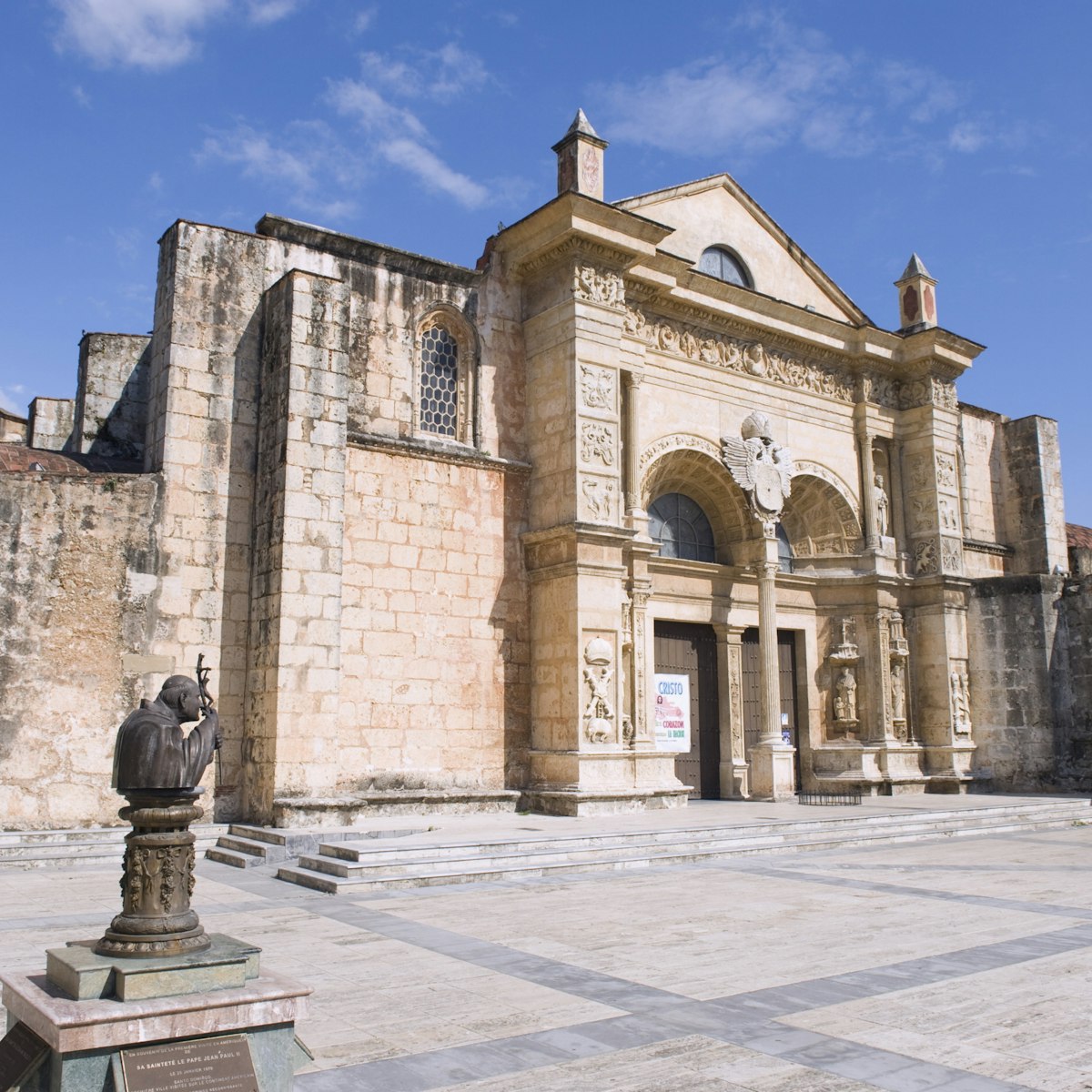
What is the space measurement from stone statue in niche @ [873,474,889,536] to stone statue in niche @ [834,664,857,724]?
2858mm

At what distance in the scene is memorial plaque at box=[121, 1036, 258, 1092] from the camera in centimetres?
388

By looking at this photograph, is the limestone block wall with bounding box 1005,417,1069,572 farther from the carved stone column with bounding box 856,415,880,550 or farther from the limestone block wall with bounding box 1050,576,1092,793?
the carved stone column with bounding box 856,415,880,550

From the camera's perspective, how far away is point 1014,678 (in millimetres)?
21297

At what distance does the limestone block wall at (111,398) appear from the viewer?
16078 millimetres

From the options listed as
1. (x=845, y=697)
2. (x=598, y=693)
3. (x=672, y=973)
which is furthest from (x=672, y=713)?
(x=672, y=973)

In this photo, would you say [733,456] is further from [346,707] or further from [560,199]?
[346,707]

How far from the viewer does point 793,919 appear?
27.7 ft

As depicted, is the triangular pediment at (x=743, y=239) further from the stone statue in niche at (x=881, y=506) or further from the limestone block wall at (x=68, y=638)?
the limestone block wall at (x=68, y=638)

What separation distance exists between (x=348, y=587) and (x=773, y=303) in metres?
9.86

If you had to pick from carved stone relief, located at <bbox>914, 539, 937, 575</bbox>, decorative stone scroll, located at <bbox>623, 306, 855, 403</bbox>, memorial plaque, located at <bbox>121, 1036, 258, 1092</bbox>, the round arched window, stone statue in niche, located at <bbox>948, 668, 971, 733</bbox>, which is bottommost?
memorial plaque, located at <bbox>121, 1036, 258, 1092</bbox>

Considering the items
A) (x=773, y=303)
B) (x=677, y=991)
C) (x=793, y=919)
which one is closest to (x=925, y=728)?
(x=773, y=303)

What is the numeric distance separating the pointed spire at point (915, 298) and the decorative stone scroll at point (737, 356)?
2.11 metres

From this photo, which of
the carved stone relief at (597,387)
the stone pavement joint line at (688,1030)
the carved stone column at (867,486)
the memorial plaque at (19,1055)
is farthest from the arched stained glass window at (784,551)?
the memorial plaque at (19,1055)

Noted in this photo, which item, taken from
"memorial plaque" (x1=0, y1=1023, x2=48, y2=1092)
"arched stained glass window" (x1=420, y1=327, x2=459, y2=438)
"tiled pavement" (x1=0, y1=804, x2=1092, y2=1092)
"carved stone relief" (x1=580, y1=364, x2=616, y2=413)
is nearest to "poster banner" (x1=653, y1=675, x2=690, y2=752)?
"carved stone relief" (x1=580, y1=364, x2=616, y2=413)
